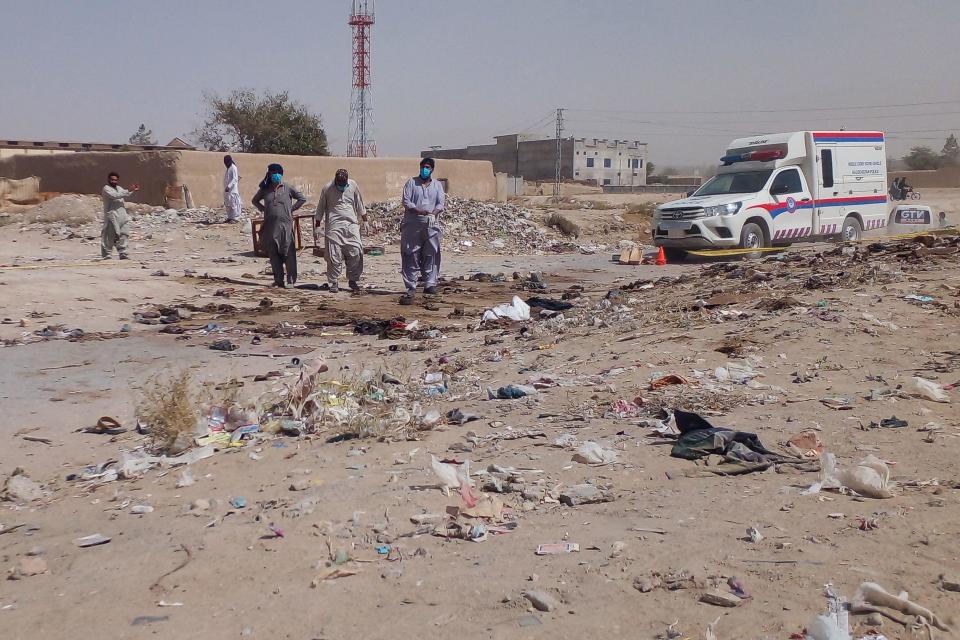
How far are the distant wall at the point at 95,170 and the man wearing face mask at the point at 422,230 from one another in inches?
464

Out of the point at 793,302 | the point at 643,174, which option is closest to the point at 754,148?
the point at 793,302

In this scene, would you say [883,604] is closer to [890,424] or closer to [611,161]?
[890,424]

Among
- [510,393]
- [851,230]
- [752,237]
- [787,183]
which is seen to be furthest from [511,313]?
[851,230]

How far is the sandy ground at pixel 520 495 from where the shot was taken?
309 centimetres

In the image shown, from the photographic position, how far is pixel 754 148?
54.1ft

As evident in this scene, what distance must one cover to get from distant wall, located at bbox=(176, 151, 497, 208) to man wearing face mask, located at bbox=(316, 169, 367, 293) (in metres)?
10.7

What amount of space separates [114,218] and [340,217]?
516 cm

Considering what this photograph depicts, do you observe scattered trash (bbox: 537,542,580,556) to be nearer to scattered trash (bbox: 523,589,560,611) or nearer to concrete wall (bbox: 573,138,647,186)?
scattered trash (bbox: 523,589,560,611)

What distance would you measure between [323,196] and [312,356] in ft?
13.7

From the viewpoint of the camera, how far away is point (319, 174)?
76.9 feet

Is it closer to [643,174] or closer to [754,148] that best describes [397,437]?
[754,148]

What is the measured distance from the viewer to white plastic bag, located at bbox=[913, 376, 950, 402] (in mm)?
5168

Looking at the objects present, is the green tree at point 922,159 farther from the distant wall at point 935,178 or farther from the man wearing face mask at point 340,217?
the man wearing face mask at point 340,217

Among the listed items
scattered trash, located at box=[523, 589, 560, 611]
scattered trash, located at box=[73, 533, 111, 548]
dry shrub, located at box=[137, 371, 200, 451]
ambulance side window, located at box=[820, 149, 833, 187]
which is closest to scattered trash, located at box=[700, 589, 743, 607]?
scattered trash, located at box=[523, 589, 560, 611]
